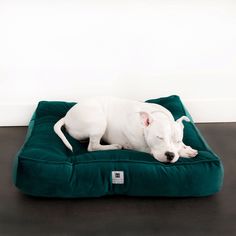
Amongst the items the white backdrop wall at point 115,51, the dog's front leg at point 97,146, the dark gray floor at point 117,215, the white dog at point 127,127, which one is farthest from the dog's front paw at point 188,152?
the white backdrop wall at point 115,51

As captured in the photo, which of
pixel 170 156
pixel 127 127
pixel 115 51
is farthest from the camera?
pixel 115 51

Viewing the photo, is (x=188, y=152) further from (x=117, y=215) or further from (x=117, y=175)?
(x=117, y=215)

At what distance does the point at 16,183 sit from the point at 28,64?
55.5 inches

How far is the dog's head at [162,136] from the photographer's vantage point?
246cm

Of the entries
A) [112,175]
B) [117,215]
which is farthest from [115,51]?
[117,215]

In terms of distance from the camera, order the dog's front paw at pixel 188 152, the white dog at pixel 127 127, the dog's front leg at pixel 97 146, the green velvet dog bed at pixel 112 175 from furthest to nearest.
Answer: the dog's front leg at pixel 97 146 → the dog's front paw at pixel 188 152 → the white dog at pixel 127 127 → the green velvet dog bed at pixel 112 175

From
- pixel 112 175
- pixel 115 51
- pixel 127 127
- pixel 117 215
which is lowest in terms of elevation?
pixel 117 215

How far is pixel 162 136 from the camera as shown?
246cm

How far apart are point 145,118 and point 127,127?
193 millimetres

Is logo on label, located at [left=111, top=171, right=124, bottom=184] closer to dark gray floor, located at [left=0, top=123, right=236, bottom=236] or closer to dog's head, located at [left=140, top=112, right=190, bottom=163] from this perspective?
dark gray floor, located at [left=0, top=123, right=236, bottom=236]

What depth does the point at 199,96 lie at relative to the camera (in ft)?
12.4

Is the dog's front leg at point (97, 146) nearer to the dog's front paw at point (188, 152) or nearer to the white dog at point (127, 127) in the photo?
the white dog at point (127, 127)

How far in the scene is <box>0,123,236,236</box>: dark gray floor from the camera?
2.19 metres

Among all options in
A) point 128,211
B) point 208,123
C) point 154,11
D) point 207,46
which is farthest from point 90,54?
point 128,211
